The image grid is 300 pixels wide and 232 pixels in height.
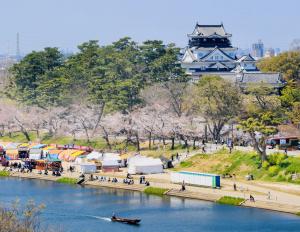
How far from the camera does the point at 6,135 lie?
125500 millimetres

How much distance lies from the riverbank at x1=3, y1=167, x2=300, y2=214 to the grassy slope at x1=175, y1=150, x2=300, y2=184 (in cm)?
226

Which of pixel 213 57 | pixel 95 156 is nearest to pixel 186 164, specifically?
pixel 95 156

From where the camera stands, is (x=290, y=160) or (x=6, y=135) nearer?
(x=290, y=160)

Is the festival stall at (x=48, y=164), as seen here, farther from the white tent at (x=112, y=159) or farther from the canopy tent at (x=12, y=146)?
the canopy tent at (x=12, y=146)

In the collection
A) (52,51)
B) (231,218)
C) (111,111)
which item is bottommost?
(231,218)

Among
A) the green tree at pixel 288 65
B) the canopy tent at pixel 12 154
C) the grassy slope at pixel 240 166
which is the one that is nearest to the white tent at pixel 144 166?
the grassy slope at pixel 240 166

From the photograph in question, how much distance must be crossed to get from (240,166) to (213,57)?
47.6 m

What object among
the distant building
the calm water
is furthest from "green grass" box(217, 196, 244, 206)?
the distant building

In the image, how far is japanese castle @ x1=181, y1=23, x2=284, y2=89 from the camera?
125 m

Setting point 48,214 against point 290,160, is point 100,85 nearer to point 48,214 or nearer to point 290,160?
point 290,160

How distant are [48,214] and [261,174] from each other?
20.8m

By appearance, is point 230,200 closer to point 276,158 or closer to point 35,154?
point 276,158

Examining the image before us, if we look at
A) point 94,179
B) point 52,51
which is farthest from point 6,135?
point 94,179

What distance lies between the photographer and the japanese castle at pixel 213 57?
125 metres
